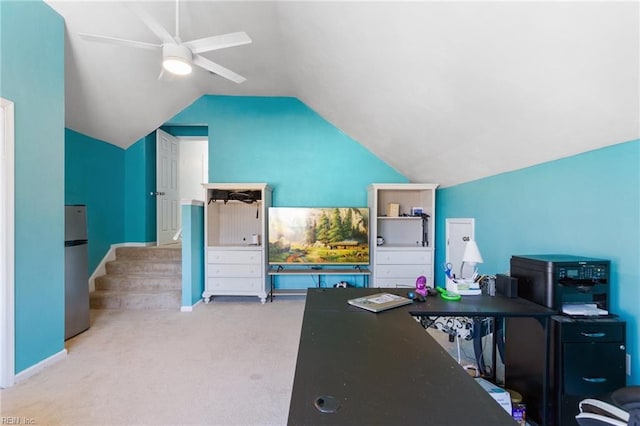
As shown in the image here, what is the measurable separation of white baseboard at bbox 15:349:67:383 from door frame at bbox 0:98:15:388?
0.19ft

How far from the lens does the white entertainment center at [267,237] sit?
4.22 metres

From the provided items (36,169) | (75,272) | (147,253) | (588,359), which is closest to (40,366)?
(75,272)

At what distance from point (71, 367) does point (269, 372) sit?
67.8 inches

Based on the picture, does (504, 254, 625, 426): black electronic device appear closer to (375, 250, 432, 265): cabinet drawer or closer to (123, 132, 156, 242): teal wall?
(375, 250, 432, 265): cabinet drawer

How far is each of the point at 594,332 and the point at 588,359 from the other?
147mm

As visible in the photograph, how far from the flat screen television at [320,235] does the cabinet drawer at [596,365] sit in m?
2.88

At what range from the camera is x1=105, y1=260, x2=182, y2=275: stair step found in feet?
14.6

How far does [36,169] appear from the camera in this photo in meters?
2.41

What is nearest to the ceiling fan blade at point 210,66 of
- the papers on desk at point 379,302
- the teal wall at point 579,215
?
the papers on desk at point 379,302

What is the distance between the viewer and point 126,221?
491 cm

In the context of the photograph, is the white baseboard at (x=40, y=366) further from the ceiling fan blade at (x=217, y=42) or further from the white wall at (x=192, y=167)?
the white wall at (x=192, y=167)

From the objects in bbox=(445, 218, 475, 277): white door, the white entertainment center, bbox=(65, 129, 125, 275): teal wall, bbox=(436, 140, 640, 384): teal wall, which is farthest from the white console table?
bbox=(65, 129, 125, 275): teal wall

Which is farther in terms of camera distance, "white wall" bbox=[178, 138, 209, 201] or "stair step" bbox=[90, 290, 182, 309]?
"white wall" bbox=[178, 138, 209, 201]

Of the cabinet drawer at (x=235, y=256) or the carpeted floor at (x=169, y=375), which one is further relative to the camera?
the cabinet drawer at (x=235, y=256)
